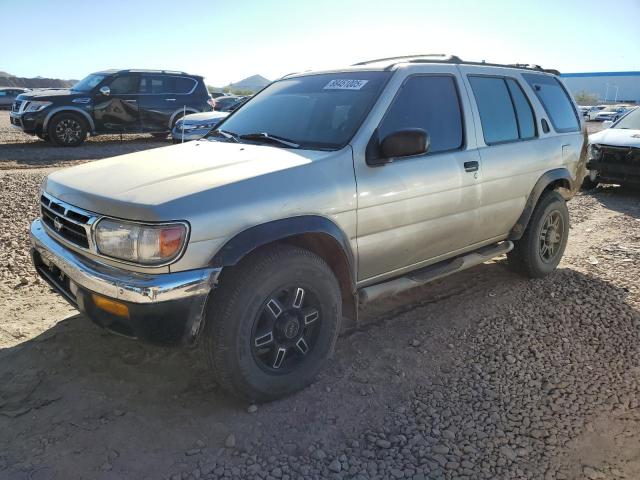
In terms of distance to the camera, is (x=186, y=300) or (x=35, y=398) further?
(x=35, y=398)

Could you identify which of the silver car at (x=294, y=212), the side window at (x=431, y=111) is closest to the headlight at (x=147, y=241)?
the silver car at (x=294, y=212)

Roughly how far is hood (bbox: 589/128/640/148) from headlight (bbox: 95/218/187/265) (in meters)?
8.99

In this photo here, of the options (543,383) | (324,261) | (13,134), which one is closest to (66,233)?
(324,261)

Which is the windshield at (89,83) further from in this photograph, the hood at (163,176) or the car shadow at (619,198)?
the car shadow at (619,198)

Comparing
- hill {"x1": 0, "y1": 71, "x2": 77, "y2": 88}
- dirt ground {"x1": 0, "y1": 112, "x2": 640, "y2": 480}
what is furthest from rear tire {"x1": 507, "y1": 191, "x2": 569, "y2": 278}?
hill {"x1": 0, "y1": 71, "x2": 77, "y2": 88}

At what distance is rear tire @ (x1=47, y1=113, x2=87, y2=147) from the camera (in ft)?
43.1

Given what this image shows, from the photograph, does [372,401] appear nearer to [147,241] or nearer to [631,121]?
[147,241]

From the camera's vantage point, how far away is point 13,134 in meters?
17.1

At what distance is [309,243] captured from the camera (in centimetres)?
326

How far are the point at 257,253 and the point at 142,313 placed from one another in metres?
0.68

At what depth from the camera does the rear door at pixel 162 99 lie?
14.6 m

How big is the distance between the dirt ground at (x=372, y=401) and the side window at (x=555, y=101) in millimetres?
1743

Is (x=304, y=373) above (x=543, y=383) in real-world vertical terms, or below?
above

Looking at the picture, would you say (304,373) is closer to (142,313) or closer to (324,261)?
(324,261)
